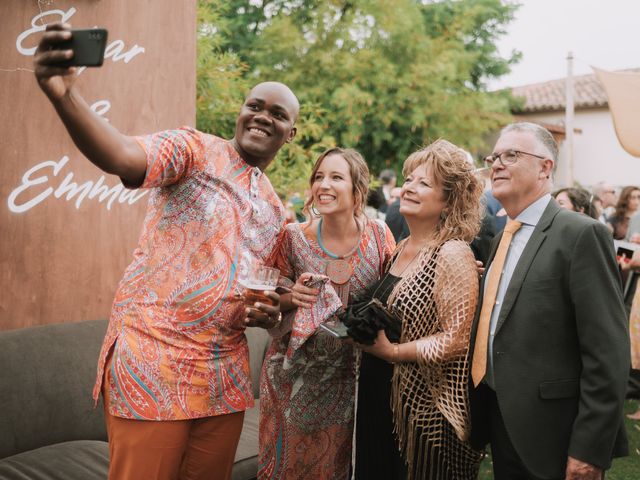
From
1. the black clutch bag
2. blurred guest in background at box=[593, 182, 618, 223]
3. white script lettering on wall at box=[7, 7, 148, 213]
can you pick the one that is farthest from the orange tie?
blurred guest in background at box=[593, 182, 618, 223]

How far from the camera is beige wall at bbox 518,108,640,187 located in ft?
88.2

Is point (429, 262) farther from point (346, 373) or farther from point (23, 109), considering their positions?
point (23, 109)

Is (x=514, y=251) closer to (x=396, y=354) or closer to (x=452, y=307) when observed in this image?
(x=452, y=307)

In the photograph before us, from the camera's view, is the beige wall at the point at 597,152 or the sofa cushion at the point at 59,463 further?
the beige wall at the point at 597,152

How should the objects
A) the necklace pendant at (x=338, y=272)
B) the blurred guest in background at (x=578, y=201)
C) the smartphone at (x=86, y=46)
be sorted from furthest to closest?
the blurred guest in background at (x=578, y=201) → the necklace pendant at (x=338, y=272) → the smartphone at (x=86, y=46)

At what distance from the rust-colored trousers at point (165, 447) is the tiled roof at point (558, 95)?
26734 mm

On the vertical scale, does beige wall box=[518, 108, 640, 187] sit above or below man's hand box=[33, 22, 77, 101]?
above

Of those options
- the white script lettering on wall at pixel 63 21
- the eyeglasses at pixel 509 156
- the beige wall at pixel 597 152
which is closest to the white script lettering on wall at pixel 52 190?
the white script lettering on wall at pixel 63 21

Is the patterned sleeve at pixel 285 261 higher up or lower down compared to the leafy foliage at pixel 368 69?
lower down

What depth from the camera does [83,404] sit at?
156 inches

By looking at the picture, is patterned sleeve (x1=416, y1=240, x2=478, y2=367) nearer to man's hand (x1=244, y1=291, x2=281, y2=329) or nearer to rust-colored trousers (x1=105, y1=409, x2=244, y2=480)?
man's hand (x1=244, y1=291, x2=281, y2=329)

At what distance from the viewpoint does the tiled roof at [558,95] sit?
27419 millimetres

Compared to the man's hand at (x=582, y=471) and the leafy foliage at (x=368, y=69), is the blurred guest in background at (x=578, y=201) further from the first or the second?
the leafy foliage at (x=368, y=69)

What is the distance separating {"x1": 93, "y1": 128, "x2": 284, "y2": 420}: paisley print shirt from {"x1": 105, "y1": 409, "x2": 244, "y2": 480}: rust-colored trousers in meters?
0.05
